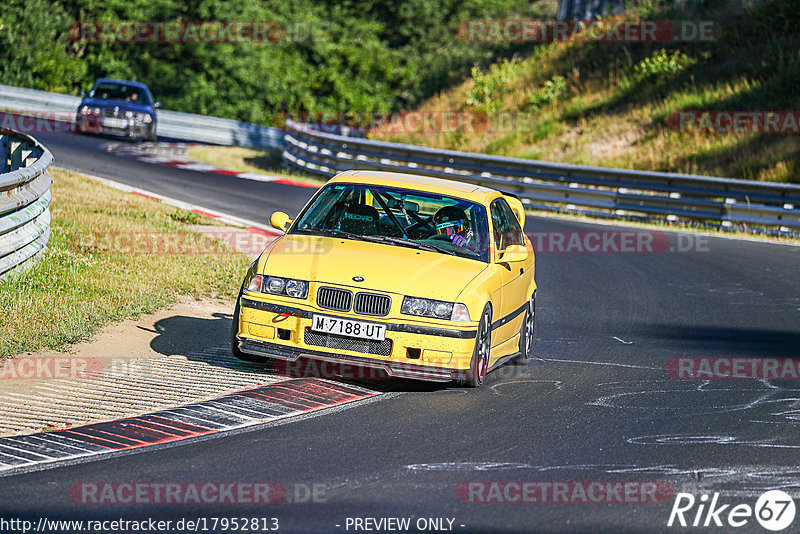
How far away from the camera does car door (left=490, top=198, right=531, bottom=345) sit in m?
9.00

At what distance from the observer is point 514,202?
10.9 meters

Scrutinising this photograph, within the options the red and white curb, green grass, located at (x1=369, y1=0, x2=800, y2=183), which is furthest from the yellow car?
green grass, located at (x1=369, y1=0, x2=800, y2=183)

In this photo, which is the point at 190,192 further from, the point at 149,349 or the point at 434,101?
the point at 434,101

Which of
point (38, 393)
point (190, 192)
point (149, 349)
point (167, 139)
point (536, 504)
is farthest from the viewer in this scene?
→ point (167, 139)

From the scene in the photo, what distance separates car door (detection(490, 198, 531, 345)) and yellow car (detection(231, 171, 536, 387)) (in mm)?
22

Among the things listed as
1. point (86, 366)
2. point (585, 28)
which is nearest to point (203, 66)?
point (585, 28)

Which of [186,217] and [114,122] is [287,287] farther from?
[114,122]

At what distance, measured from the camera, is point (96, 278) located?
1152cm

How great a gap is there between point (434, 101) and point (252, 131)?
248 inches

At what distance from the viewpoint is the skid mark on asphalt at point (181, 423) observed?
6.27m

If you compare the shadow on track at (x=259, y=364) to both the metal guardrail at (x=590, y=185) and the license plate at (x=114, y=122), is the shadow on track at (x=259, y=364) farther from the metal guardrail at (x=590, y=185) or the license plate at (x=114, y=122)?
the license plate at (x=114, y=122)

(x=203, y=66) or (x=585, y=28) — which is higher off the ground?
(x=585, y=28)

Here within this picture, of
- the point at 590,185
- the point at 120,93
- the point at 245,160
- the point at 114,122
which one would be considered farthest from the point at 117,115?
the point at 590,185

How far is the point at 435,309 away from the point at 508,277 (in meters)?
1.29
